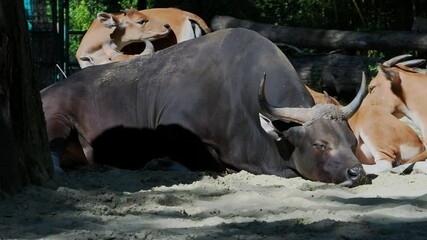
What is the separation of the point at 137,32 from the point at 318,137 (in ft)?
22.1

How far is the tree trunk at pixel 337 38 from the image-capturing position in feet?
39.9

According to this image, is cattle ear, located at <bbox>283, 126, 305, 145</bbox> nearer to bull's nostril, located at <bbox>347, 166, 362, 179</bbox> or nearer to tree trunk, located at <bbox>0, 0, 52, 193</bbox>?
bull's nostril, located at <bbox>347, 166, 362, 179</bbox>

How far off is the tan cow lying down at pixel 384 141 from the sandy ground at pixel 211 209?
4.21ft

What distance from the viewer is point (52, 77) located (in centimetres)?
1374

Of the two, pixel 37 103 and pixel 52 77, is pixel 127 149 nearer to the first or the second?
pixel 37 103

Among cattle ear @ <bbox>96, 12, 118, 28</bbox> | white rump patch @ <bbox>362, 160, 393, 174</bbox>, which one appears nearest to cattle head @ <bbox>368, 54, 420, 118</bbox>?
white rump patch @ <bbox>362, 160, 393, 174</bbox>

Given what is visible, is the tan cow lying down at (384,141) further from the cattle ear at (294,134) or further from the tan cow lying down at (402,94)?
the cattle ear at (294,134)

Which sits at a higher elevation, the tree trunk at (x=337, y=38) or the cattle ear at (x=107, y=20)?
the tree trunk at (x=337, y=38)

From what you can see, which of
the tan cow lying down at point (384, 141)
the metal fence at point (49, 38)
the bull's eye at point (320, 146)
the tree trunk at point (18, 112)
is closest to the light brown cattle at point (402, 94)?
the tan cow lying down at point (384, 141)

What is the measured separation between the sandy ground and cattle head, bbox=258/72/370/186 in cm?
16

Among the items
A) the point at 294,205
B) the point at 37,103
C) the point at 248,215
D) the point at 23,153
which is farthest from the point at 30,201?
the point at 294,205

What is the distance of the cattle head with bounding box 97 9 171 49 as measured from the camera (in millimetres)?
12961

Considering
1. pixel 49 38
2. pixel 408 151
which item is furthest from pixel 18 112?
pixel 49 38

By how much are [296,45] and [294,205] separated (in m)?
8.15
